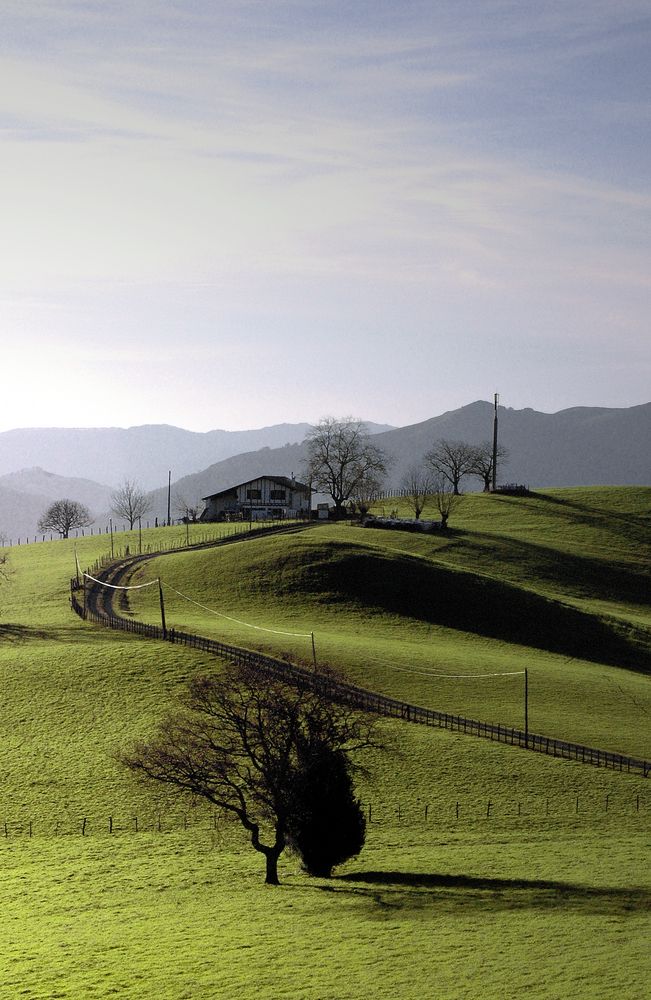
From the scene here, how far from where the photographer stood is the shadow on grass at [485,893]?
3753 centimetres

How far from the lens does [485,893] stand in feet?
129

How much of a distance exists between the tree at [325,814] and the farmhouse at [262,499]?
384 ft

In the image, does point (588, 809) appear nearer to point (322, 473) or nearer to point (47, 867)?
point (47, 867)

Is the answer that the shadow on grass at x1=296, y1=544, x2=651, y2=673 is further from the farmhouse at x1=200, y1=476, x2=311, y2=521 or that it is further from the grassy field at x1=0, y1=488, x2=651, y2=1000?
the farmhouse at x1=200, y1=476, x2=311, y2=521

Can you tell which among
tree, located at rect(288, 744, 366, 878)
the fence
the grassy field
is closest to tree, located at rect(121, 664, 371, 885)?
tree, located at rect(288, 744, 366, 878)

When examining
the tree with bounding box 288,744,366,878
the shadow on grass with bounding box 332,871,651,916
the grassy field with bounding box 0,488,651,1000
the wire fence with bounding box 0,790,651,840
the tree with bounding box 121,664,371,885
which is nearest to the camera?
the grassy field with bounding box 0,488,651,1000

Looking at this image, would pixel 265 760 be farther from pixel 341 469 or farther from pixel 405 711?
pixel 341 469

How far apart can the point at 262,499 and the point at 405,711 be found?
332 feet

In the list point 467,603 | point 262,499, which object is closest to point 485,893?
point 467,603

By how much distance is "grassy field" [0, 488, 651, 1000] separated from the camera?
3120 centimetres

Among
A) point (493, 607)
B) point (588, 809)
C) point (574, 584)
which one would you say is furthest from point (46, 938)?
point (574, 584)

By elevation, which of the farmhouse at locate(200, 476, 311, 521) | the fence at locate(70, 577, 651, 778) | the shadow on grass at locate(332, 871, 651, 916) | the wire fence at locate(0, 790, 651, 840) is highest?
the farmhouse at locate(200, 476, 311, 521)

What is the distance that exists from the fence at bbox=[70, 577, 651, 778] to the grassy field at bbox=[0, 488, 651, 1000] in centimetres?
167

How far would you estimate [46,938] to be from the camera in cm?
3534
